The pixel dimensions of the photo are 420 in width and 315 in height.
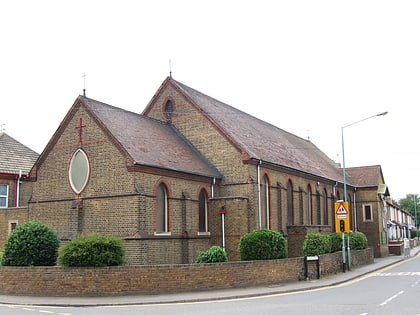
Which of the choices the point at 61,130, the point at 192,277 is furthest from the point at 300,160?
the point at 192,277

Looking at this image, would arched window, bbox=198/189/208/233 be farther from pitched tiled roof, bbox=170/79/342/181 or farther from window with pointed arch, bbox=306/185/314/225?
window with pointed arch, bbox=306/185/314/225

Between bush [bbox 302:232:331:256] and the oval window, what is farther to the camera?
bush [bbox 302:232:331:256]

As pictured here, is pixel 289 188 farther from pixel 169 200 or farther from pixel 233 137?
pixel 169 200

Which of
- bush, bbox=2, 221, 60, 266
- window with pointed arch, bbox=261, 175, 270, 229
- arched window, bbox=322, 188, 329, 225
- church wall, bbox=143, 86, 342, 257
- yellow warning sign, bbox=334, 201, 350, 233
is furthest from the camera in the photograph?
arched window, bbox=322, 188, 329, 225

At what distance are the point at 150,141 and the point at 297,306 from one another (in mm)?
14572

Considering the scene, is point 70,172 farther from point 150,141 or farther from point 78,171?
point 150,141

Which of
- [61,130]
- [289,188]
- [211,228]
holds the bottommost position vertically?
[211,228]

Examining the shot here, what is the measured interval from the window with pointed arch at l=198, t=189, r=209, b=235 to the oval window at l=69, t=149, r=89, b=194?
20.2 feet

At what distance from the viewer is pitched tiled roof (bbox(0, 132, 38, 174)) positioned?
35969 mm

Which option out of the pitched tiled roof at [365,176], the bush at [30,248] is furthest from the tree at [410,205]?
the bush at [30,248]

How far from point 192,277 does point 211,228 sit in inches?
357

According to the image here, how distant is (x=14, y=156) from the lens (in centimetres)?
3731

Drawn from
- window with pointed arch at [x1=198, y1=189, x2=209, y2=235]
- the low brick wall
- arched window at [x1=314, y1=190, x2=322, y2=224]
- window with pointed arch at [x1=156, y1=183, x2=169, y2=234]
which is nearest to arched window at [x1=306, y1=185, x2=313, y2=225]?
arched window at [x1=314, y1=190, x2=322, y2=224]

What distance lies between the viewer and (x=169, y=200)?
25969 mm
